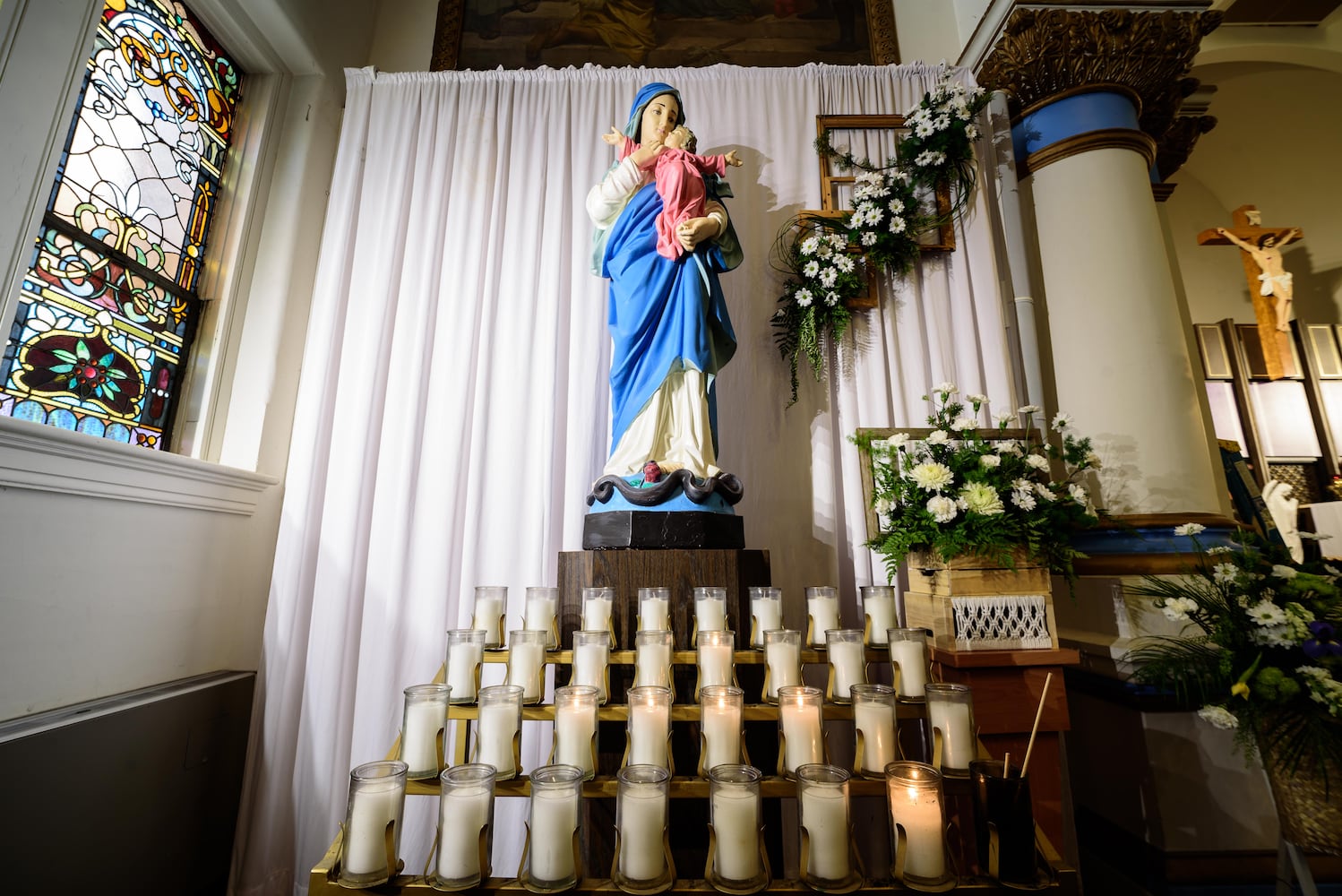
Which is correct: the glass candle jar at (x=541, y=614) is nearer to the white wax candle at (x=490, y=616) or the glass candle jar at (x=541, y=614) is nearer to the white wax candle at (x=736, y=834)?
the white wax candle at (x=490, y=616)

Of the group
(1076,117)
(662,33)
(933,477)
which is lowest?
(933,477)

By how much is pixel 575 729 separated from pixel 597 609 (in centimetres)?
50

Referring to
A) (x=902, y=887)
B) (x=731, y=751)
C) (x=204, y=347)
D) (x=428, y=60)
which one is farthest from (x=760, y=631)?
(x=428, y=60)

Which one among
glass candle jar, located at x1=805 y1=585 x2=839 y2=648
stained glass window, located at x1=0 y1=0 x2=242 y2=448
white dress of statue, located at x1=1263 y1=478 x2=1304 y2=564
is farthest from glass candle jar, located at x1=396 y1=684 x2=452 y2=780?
white dress of statue, located at x1=1263 y1=478 x2=1304 y2=564

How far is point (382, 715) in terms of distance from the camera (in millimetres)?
2545

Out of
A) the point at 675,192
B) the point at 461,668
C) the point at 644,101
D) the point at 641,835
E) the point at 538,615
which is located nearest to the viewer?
the point at 641,835

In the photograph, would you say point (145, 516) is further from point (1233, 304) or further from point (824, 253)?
point (1233, 304)

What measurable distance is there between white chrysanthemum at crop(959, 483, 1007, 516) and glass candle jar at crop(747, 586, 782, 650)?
2.12 ft

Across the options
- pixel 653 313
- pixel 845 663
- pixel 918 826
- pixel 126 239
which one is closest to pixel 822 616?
pixel 845 663

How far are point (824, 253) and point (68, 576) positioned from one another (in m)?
3.13

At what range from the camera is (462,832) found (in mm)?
1071

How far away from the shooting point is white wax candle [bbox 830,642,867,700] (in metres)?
1.55

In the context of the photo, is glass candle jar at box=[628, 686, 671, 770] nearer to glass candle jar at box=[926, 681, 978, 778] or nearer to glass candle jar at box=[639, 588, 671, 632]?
glass candle jar at box=[639, 588, 671, 632]

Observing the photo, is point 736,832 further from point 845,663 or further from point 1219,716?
point 1219,716
